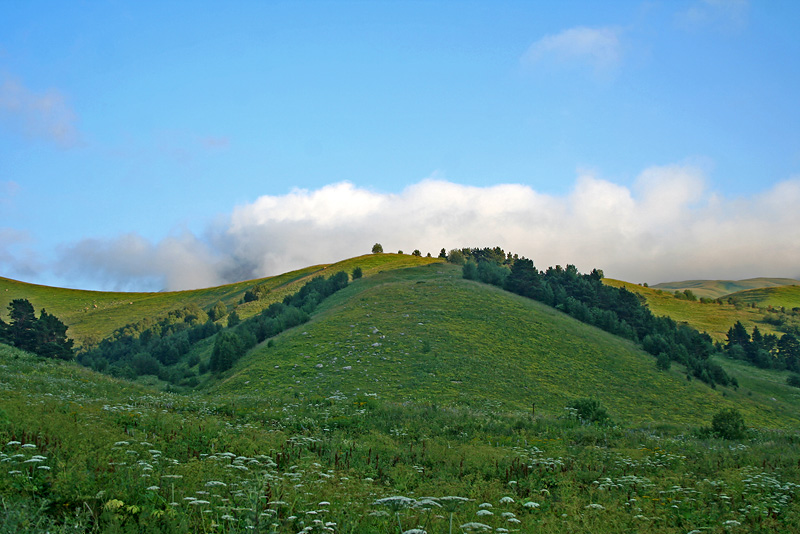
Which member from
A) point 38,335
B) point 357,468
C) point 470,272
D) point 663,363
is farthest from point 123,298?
point 357,468

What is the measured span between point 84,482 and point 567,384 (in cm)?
4009

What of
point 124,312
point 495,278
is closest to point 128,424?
point 495,278

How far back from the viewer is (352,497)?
21.2 feet

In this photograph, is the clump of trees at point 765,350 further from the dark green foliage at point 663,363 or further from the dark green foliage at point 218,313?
the dark green foliage at point 218,313

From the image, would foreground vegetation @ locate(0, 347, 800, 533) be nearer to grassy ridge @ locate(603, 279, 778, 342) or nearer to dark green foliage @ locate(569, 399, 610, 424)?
dark green foliage @ locate(569, 399, 610, 424)

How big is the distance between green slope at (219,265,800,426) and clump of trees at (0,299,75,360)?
55.2 feet

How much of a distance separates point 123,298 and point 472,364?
171427mm

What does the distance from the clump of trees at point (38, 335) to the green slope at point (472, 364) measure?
16.8 m

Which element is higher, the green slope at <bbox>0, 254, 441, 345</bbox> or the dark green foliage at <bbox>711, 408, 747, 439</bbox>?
the green slope at <bbox>0, 254, 441, 345</bbox>

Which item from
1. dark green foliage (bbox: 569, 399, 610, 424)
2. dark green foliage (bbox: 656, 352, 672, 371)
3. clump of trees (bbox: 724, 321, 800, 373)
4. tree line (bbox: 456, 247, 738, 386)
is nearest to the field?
dark green foliage (bbox: 569, 399, 610, 424)

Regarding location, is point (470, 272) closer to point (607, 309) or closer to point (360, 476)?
point (607, 309)

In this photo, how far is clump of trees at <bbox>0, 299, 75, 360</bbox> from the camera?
4231 centimetres

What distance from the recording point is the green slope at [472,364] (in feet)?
113

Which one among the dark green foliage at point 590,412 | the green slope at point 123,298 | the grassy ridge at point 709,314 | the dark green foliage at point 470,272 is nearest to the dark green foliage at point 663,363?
the dark green foliage at point 470,272
